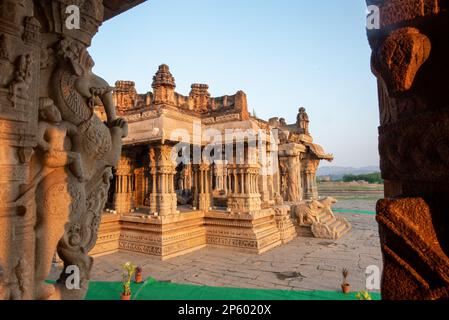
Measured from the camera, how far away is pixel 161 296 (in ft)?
17.4

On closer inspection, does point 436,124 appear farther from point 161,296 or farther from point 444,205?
point 161,296

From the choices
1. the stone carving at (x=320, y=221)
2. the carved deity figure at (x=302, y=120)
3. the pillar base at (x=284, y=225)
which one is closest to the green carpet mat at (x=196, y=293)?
the pillar base at (x=284, y=225)

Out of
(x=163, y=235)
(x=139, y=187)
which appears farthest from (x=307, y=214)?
(x=139, y=187)

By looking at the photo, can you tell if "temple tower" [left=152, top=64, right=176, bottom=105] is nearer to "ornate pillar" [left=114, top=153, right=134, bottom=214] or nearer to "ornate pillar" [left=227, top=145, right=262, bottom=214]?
"ornate pillar" [left=114, top=153, right=134, bottom=214]

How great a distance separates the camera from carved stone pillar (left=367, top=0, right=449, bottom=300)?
0.94m

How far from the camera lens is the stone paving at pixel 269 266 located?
6.16m

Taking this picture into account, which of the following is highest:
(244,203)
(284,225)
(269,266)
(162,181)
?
(162,181)

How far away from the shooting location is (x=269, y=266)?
24.3ft

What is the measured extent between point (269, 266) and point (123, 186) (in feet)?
23.2

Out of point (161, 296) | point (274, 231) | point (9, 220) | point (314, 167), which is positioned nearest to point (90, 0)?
point (9, 220)

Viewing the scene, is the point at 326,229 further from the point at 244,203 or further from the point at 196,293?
the point at 196,293

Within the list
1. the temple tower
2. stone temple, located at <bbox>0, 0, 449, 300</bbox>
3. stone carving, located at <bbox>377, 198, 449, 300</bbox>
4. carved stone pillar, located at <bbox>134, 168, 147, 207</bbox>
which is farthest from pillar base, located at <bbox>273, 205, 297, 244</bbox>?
stone carving, located at <bbox>377, 198, 449, 300</bbox>

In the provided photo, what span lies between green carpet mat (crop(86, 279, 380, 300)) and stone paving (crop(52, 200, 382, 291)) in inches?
12.1
